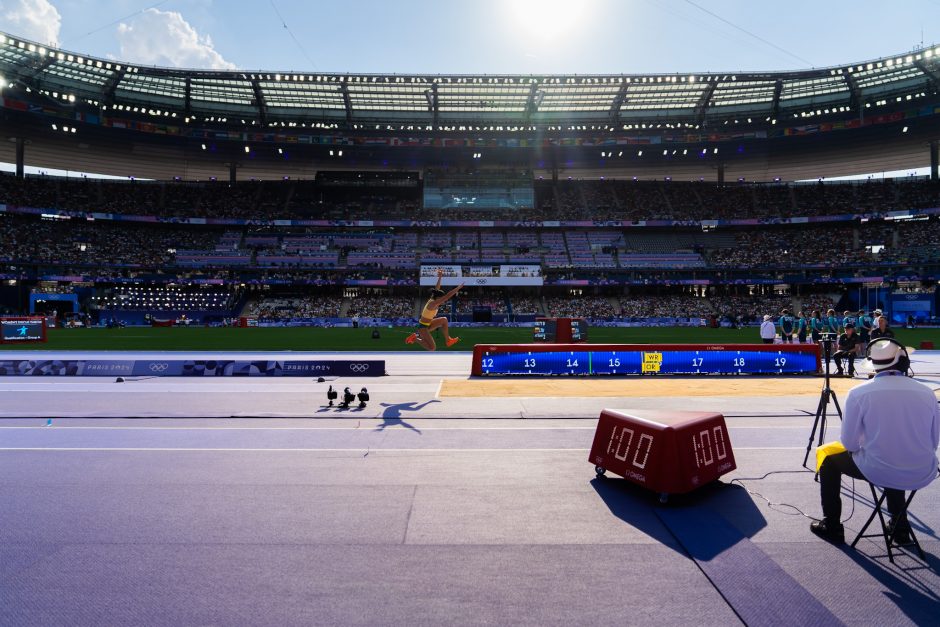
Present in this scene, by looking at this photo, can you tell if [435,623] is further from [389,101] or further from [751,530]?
[389,101]

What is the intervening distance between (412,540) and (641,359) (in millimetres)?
13974

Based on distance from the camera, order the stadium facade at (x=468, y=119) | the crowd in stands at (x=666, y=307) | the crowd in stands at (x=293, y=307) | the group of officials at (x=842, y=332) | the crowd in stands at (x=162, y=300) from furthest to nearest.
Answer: the crowd in stands at (x=293, y=307) → the crowd in stands at (x=666, y=307) → the crowd in stands at (x=162, y=300) → the stadium facade at (x=468, y=119) → the group of officials at (x=842, y=332)

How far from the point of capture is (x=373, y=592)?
381 cm

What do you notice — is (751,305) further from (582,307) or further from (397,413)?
(397,413)

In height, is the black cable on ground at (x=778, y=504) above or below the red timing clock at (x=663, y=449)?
below

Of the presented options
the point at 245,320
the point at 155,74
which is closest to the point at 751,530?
the point at 245,320

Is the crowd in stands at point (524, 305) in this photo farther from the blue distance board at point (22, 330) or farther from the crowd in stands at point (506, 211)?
the blue distance board at point (22, 330)

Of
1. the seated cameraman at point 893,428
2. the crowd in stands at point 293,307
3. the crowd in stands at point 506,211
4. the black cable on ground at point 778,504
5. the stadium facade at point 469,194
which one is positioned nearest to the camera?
the seated cameraman at point 893,428

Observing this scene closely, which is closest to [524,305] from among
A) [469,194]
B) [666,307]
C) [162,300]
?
[666,307]

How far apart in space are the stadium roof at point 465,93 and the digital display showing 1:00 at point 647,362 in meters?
40.4

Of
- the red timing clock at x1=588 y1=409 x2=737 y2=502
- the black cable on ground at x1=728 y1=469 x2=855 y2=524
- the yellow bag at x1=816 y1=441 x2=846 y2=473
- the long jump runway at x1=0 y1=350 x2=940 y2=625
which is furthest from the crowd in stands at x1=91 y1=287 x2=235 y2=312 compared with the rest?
the yellow bag at x1=816 y1=441 x2=846 y2=473

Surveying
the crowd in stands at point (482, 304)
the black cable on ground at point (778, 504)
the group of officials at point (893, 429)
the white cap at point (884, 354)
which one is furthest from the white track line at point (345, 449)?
the crowd in stands at point (482, 304)

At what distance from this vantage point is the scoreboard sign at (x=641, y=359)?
55.4ft

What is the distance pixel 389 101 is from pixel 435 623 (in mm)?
61753
